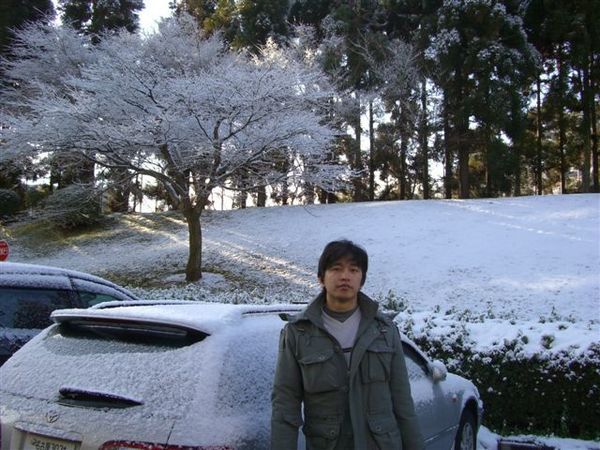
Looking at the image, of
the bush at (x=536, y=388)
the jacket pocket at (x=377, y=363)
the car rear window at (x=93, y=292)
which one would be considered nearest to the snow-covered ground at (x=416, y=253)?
the bush at (x=536, y=388)

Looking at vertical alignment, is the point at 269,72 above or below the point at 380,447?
above

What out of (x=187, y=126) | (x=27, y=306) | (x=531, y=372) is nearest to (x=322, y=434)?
(x=27, y=306)

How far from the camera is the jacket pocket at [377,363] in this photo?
248 cm

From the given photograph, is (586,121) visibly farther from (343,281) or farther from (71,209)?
(343,281)

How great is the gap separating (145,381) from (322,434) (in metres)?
0.81

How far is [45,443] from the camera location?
2568 millimetres

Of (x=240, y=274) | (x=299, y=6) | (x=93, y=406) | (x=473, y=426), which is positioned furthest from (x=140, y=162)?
(x=299, y=6)

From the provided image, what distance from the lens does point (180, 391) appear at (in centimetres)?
242

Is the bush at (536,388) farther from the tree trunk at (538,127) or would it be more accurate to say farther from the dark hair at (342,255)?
the tree trunk at (538,127)

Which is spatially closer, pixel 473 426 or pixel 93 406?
pixel 93 406

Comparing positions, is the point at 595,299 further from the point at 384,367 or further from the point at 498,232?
the point at 384,367

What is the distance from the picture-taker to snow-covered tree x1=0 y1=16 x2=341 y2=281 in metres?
16.1

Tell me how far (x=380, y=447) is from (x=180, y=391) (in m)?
0.89

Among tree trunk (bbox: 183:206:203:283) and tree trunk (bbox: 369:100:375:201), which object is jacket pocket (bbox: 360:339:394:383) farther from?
tree trunk (bbox: 369:100:375:201)
